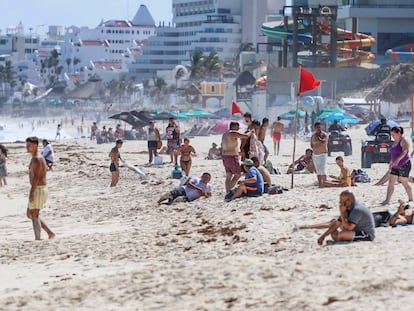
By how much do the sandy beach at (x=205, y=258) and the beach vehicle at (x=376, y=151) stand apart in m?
4.22

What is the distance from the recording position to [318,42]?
60.8 metres

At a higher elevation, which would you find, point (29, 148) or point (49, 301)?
point (29, 148)

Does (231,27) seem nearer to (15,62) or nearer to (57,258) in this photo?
(15,62)

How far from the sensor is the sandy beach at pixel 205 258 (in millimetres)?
8672

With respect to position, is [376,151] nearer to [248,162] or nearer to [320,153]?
[320,153]

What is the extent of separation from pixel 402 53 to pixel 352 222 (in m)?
58.7

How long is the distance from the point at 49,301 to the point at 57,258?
8.18ft

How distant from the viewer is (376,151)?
22547 millimetres

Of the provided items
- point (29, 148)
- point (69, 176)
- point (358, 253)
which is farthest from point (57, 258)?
point (69, 176)

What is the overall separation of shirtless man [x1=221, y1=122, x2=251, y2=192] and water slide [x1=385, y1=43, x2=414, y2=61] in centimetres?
5116

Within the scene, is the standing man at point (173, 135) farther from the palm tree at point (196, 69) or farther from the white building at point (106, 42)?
the white building at point (106, 42)

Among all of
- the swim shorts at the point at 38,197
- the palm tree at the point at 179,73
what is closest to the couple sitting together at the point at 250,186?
the swim shorts at the point at 38,197

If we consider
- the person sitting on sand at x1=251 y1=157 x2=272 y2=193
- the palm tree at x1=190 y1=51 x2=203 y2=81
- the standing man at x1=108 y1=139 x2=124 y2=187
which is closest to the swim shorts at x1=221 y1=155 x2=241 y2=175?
the person sitting on sand at x1=251 y1=157 x2=272 y2=193

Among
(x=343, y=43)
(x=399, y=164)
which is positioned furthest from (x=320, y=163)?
(x=343, y=43)
